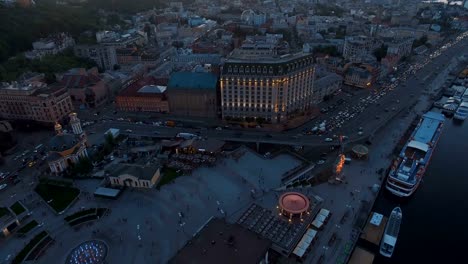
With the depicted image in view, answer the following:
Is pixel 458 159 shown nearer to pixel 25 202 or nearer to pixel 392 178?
pixel 392 178

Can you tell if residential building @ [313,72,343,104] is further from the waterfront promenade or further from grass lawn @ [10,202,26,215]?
grass lawn @ [10,202,26,215]

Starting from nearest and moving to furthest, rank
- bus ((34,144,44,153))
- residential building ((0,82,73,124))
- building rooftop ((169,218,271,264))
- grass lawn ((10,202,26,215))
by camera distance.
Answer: building rooftop ((169,218,271,264))
grass lawn ((10,202,26,215))
bus ((34,144,44,153))
residential building ((0,82,73,124))

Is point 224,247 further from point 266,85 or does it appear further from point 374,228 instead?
point 266,85

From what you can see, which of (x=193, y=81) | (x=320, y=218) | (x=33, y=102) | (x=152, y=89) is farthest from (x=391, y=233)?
(x=33, y=102)

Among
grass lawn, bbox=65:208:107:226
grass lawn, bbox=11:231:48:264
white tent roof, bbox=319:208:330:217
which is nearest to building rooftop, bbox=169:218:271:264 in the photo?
white tent roof, bbox=319:208:330:217

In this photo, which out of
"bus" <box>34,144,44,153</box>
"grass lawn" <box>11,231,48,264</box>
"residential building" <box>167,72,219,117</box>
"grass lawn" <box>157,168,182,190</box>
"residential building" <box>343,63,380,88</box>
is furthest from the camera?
"residential building" <box>343,63,380,88</box>

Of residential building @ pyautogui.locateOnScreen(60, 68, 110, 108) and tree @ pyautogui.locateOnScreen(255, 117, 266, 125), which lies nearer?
tree @ pyautogui.locateOnScreen(255, 117, 266, 125)
